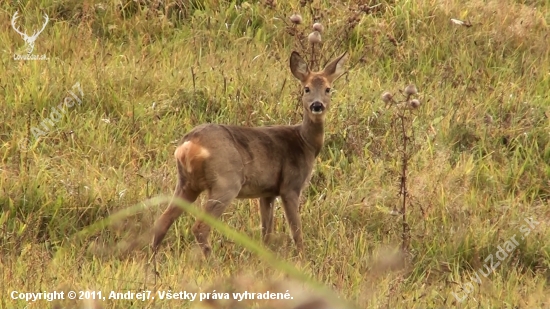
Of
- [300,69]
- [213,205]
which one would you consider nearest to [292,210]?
[213,205]

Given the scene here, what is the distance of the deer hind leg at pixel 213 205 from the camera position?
576cm

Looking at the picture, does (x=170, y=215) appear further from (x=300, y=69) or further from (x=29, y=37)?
(x=29, y=37)

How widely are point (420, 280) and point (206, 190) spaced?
133 centimetres

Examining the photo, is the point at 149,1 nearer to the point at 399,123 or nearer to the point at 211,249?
the point at 399,123

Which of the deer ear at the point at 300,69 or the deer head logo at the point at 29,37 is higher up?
the deer ear at the point at 300,69

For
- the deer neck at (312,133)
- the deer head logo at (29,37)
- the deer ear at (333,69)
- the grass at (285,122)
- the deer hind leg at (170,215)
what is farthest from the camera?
the deer head logo at (29,37)

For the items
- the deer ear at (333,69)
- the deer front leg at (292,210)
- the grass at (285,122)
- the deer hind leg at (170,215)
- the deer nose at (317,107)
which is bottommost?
the grass at (285,122)

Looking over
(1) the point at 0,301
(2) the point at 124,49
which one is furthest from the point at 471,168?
(1) the point at 0,301

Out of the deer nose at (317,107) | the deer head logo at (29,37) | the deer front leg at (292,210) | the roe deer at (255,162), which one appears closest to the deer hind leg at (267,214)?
the roe deer at (255,162)

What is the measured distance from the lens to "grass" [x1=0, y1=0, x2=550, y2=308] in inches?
214

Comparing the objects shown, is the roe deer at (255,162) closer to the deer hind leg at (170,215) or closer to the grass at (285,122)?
the deer hind leg at (170,215)

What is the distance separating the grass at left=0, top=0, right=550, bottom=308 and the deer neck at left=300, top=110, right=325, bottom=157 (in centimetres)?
36

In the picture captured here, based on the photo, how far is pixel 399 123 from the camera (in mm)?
7547

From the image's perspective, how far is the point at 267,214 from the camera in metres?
6.23
